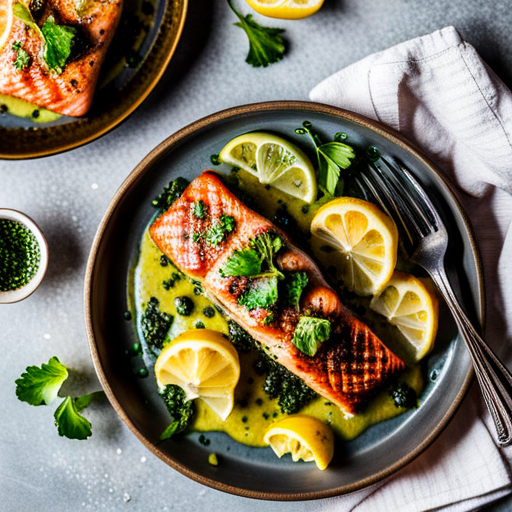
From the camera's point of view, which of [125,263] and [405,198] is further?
[125,263]

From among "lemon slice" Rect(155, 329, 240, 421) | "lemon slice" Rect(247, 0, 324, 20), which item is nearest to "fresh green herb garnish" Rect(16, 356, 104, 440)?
"lemon slice" Rect(155, 329, 240, 421)

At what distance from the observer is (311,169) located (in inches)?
122

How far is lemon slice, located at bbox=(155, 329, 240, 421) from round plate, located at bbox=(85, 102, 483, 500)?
13.4 inches

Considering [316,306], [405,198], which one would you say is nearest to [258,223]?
[316,306]

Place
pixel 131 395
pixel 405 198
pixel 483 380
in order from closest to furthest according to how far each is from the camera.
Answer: pixel 483 380
pixel 405 198
pixel 131 395

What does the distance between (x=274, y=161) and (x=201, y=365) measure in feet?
3.80

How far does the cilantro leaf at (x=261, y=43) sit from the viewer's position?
10.5ft

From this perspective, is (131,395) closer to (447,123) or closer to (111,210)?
(111,210)

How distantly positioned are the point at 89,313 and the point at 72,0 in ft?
5.64

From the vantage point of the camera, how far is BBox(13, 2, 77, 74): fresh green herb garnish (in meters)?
3.05

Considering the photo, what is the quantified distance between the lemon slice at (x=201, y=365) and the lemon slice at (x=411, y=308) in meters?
0.85

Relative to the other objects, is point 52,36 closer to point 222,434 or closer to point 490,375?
point 222,434

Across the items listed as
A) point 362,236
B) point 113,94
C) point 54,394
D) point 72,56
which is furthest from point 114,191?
point 362,236

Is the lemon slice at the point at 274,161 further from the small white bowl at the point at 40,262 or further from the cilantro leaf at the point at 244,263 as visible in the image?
the small white bowl at the point at 40,262
